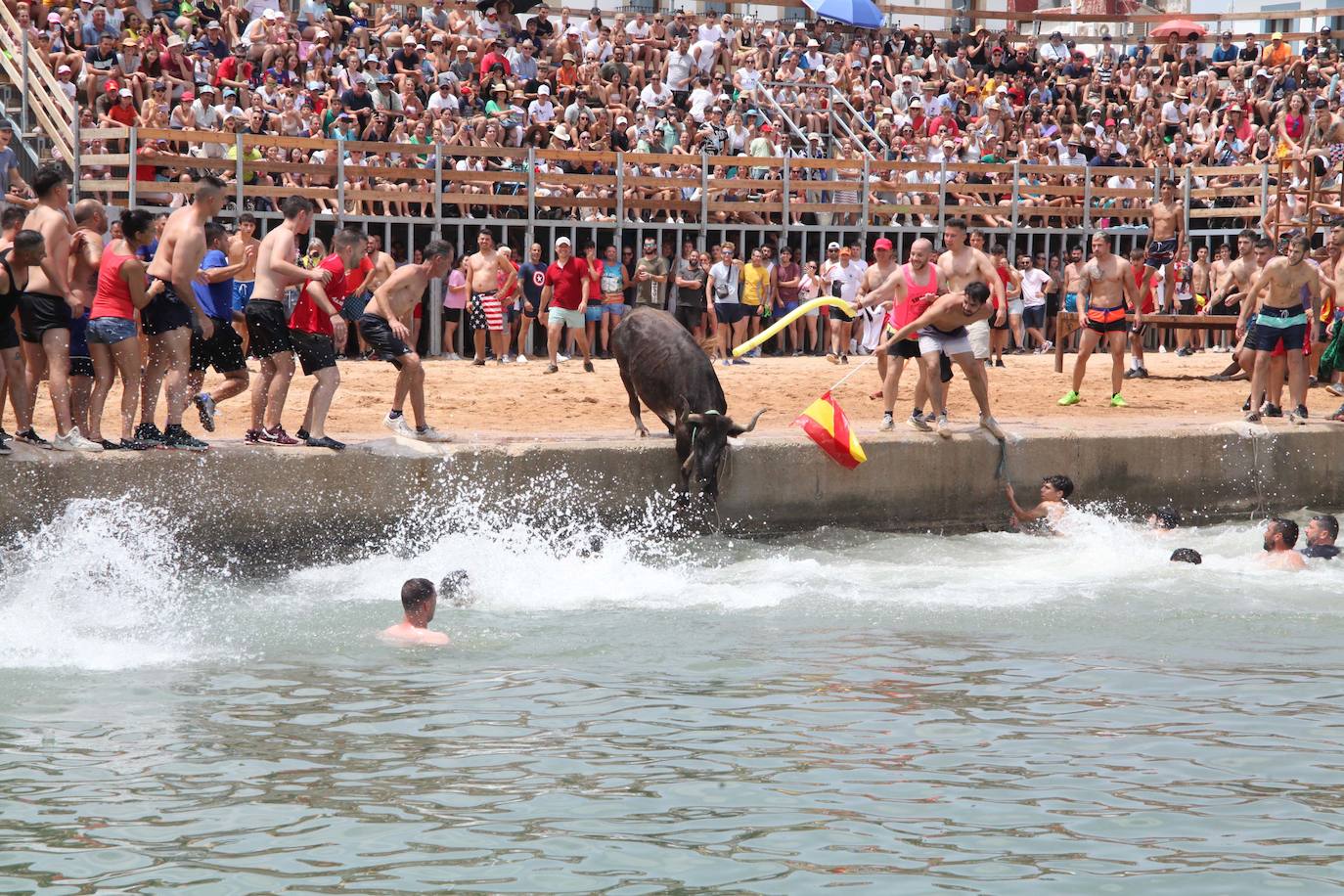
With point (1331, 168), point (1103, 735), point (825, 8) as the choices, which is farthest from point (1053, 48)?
point (1103, 735)

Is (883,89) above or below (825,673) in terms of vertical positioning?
above

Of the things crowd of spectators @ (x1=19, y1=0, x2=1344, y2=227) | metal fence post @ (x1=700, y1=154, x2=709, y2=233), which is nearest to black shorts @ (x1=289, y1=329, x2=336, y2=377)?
crowd of spectators @ (x1=19, y1=0, x2=1344, y2=227)

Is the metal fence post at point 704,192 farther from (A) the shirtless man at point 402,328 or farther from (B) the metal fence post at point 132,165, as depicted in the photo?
(A) the shirtless man at point 402,328

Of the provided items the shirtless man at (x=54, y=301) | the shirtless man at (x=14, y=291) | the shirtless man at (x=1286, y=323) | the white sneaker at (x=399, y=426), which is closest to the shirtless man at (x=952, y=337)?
the shirtless man at (x=1286, y=323)

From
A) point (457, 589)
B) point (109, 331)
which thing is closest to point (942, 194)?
point (457, 589)

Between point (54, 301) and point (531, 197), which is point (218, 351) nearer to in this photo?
point (54, 301)

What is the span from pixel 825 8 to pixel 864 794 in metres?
25.1

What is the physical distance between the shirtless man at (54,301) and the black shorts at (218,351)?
1.26 m

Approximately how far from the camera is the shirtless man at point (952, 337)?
1306 cm

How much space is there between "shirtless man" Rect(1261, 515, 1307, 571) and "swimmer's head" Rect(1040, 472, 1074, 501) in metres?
1.86

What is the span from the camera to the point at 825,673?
873 centimetres

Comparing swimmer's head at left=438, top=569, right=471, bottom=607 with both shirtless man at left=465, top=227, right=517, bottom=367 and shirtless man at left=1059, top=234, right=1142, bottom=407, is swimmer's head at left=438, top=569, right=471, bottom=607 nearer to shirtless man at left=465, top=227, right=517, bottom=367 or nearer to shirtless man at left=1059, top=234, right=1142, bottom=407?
shirtless man at left=1059, top=234, right=1142, bottom=407

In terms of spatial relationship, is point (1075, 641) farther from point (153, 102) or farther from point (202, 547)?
point (153, 102)

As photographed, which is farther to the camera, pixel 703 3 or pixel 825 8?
pixel 703 3
